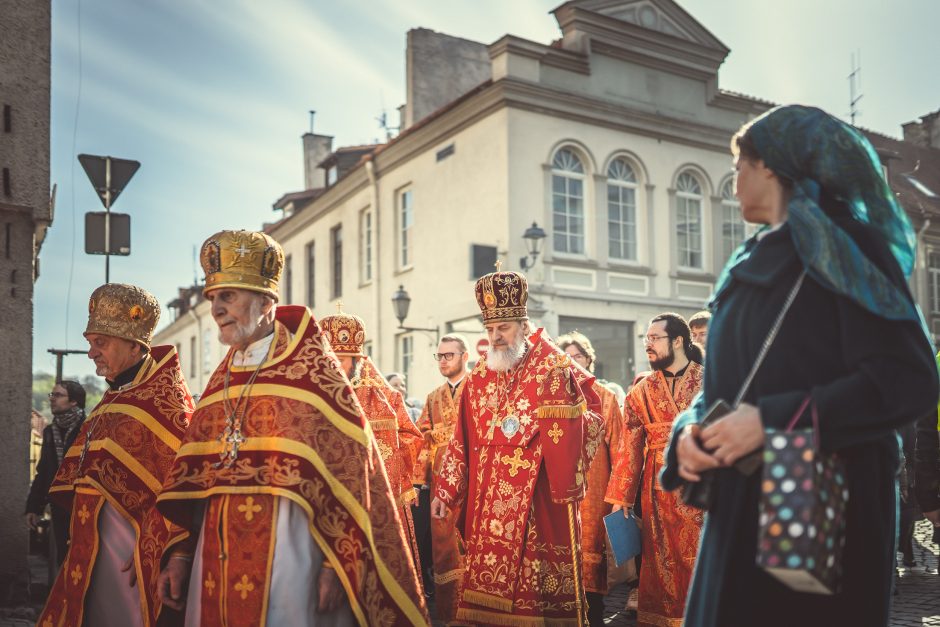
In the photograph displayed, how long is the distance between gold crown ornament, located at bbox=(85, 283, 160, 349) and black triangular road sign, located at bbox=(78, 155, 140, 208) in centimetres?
441

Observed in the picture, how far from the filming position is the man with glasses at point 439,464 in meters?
8.24

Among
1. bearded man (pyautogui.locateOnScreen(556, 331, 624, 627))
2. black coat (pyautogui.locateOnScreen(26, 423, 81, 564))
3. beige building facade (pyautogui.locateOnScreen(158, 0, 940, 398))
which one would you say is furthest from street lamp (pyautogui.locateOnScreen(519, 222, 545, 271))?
black coat (pyautogui.locateOnScreen(26, 423, 81, 564))

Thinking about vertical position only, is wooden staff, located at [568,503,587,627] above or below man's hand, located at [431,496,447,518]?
below

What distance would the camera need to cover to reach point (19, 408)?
26.9 ft

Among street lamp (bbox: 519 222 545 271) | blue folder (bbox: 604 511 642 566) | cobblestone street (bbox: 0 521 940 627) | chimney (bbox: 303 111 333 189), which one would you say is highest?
chimney (bbox: 303 111 333 189)

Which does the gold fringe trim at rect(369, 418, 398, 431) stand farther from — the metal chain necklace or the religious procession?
the metal chain necklace

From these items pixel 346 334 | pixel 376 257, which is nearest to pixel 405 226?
pixel 376 257

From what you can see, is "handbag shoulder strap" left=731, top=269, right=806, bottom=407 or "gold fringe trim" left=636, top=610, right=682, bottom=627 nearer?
"handbag shoulder strap" left=731, top=269, right=806, bottom=407

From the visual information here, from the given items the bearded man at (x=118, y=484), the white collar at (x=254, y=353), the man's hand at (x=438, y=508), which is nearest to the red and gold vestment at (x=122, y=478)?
the bearded man at (x=118, y=484)

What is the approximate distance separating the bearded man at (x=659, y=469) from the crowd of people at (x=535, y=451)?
0.02 m

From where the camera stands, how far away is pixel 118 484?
4551 mm

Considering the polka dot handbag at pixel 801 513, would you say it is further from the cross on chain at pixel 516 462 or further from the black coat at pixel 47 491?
the black coat at pixel 47 491

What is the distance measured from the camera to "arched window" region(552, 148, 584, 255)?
20.4 m

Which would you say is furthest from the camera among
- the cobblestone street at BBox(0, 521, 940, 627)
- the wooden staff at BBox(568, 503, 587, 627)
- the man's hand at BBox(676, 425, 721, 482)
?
the cobblestone street at BBox(0, 521, 940, 627)
